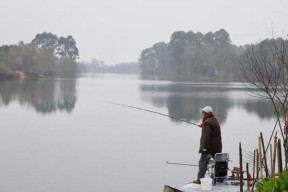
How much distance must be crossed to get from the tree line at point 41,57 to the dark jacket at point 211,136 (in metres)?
58.9

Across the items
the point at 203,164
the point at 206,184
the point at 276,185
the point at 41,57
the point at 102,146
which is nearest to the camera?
the point at 276,185

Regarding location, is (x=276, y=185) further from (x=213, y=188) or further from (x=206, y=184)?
(x=213, y=188)

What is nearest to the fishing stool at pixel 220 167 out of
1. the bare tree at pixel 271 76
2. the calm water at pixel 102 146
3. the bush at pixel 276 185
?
the bare tree at pixel 271 76

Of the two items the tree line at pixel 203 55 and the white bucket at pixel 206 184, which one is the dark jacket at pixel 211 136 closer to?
the white bucket at pixel 206 184

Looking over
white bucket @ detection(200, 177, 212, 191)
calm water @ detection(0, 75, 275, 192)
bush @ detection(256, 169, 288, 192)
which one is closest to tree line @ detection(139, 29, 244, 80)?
calm water @ detection(0, 75, 275, 192)

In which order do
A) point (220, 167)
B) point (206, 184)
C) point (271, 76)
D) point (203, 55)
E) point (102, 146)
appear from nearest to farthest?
1. point (271, 76)
2. point (206, 184)
3. point (220, 167)
4. point (102, 146)
5. point (203, 55)

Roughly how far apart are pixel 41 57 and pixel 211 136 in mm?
81975

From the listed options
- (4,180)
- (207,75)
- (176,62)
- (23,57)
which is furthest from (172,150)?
(176,62)

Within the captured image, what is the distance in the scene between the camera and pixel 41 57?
86.8 metres

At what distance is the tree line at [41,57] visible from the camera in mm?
76375

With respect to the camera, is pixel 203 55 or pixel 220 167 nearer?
pixel 220 167

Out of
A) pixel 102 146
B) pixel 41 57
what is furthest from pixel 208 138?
pixel 41 57

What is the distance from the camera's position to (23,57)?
83312 millimetres

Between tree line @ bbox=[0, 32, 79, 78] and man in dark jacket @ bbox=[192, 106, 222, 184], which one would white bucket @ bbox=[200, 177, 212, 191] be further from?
tree line @ bbox=[0, 32, 79, 78]
